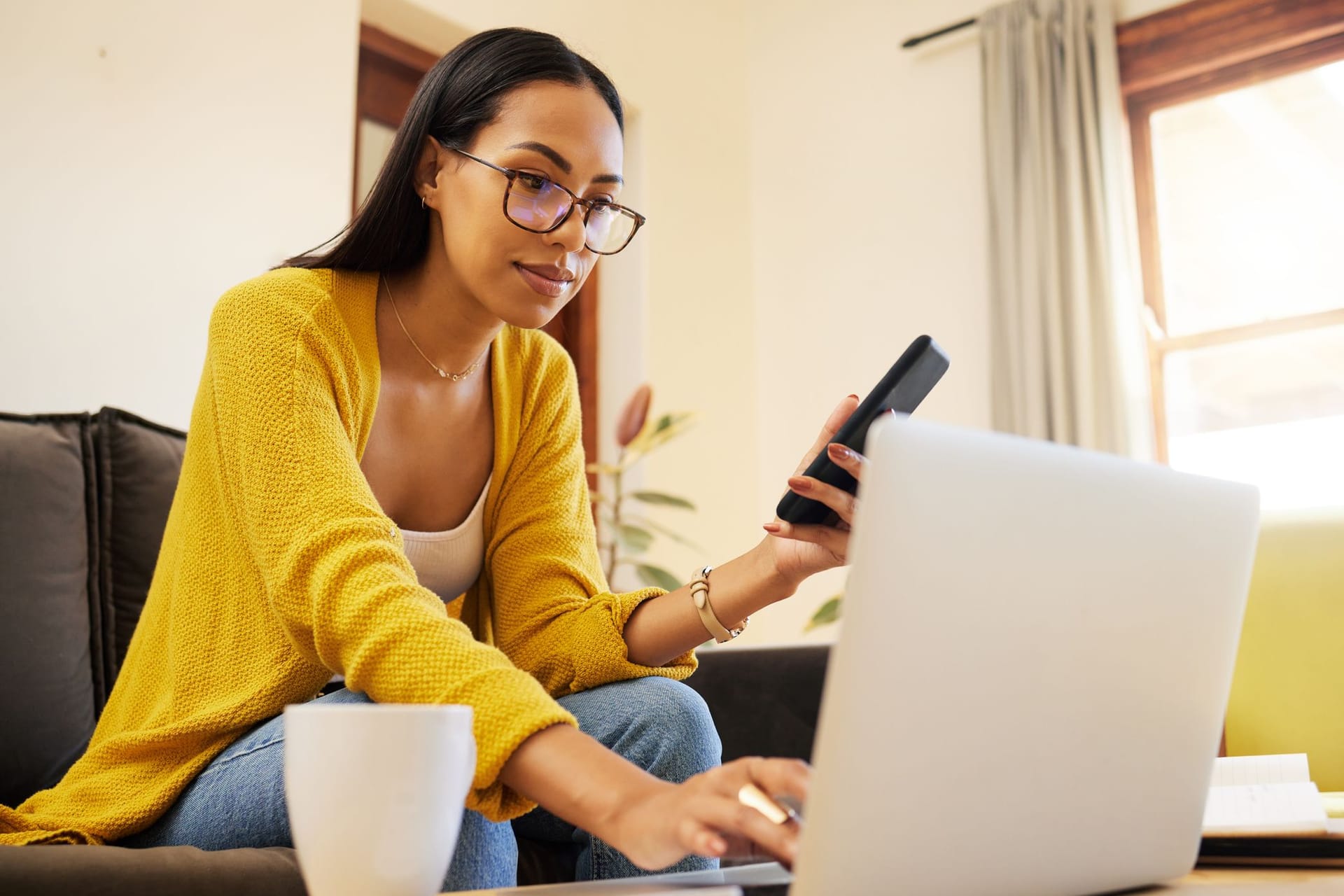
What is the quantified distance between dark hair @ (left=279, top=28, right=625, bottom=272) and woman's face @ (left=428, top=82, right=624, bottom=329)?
0.07 feet

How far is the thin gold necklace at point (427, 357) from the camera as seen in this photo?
1.18 meters

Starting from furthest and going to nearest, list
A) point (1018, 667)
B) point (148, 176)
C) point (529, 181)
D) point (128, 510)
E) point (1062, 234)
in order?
point (1062, 234) → point (148, 176) → point (128, 510) → point (529, 181) → point (1018, 667)

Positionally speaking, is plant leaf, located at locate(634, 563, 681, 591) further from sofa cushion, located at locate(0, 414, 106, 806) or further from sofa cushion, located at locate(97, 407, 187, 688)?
sofa cushion, located at locate(0, 414, 106, 806)

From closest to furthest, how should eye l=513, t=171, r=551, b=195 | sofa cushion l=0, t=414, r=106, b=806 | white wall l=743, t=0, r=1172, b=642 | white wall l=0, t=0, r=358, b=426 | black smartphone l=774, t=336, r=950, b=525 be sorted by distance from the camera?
black smartphone l=774, t=336, r=950, b=525 → eye l=513, t=171, r=551, b=195 → sofa cushion l=0, t=414, r=106, b=806 → white wall l=0, t=0, r=358, b=426 → white wall l=743, t=0, r=1172, b=642

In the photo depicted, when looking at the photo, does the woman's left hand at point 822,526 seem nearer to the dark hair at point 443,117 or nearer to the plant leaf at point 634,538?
the dark hair at point 443,117

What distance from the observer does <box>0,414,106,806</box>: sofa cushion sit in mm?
1230

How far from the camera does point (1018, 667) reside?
478 millimetres

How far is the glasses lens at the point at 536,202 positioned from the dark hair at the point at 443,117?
84mm

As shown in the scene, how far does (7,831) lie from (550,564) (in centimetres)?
53

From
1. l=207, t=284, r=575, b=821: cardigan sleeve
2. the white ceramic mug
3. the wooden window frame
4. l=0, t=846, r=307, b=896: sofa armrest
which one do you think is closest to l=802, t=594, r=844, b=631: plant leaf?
the wooden window frame

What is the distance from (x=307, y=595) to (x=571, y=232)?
47 cm

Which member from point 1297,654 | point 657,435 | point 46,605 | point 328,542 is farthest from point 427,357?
point 657,435

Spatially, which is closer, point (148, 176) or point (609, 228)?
point (609, 228)

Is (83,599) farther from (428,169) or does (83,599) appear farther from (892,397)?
(892,397)
